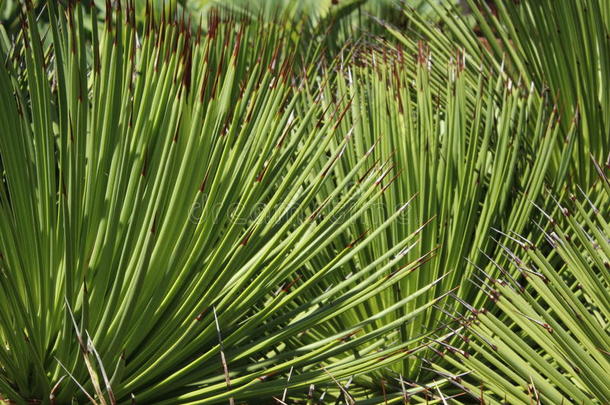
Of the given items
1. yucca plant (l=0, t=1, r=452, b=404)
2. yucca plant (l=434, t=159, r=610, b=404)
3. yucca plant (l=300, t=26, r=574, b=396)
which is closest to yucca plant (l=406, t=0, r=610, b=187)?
yucca plant (l=300, t=26, r=574, b=396)

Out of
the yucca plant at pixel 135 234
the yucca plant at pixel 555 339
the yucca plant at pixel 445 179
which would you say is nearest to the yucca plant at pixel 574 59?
the yucca plant at pixel 445 179

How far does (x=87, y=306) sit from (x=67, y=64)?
44 centimetres

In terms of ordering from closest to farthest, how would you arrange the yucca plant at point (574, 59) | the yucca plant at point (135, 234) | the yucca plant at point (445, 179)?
the yucca plant at point (135, 234)
the yucca plant at point (445, 179)
the yucca plant at point (574, 59)

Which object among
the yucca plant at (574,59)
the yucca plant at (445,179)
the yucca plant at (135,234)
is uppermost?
the yucca plant at (574,59)

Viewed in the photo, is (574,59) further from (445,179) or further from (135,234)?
(135,234)

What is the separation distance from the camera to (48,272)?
1.18 m

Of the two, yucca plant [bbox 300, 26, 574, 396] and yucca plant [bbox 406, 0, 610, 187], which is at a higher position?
yucca plant [bbox 406, 0, 610, 187]

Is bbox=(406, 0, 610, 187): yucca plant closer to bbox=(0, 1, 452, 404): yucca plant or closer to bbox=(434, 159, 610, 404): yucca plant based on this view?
bbox=(434, 159, 610, 404): yucca plant

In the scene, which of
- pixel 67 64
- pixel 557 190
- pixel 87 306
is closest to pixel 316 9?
pixel 557 190

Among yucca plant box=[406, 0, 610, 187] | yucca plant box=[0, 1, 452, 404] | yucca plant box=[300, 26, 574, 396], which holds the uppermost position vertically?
yucca plant box=[406, 0, 610, 187]

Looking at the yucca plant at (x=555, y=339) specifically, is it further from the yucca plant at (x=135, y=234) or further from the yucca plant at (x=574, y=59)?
the yucca plant at (x=574, y=59)

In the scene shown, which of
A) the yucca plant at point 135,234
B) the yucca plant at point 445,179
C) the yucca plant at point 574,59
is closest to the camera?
the yucca plant at point 135,234

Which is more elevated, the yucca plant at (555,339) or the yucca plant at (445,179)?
the yucca plant at (445,179)

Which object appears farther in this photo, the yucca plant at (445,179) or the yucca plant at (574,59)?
the yucca plant at (574,59)
